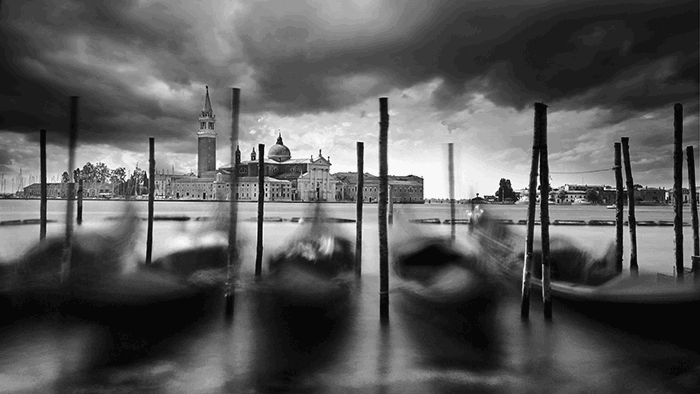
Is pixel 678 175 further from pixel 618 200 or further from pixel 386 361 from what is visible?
pixel 386 361

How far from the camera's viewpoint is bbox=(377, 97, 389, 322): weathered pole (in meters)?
6.78

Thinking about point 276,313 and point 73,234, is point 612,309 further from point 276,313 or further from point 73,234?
point 73,234

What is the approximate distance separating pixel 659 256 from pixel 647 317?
1063cm

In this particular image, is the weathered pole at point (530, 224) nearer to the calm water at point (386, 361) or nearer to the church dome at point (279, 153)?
the calm water at point (386, 361)

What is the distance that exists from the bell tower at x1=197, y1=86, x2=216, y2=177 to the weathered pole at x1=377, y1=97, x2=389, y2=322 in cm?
6760

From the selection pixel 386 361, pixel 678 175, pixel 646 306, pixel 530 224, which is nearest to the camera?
pixel 386 361

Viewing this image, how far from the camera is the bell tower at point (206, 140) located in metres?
70.9

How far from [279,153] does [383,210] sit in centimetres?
7390

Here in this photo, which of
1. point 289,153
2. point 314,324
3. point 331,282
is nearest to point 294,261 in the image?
point 331,282

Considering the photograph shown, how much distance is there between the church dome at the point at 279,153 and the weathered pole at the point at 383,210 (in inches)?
2851

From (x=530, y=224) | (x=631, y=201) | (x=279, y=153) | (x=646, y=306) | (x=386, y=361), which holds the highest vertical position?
(x=279, y=153)

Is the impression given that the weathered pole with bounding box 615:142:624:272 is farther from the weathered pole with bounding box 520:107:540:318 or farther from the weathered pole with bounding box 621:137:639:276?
the weathered pole with bounding box 520:107:540:318

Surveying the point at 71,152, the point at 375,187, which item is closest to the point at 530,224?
the point at 71,152

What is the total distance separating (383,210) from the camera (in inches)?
271
